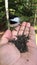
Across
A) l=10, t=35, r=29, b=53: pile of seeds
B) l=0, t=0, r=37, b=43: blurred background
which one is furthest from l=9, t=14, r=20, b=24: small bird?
l=10, t=35, r=29, b=53: pile of seeds

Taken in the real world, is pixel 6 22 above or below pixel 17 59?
below

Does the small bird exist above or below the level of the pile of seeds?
below

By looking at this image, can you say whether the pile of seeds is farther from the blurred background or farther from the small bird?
the small bird

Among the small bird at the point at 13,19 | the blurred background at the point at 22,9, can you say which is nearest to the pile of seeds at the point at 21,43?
the blurred background at the point at 22,9

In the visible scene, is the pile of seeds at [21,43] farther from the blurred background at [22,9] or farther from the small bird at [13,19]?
the small bird at [13,19]

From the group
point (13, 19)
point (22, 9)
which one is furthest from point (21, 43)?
point (22, 9)

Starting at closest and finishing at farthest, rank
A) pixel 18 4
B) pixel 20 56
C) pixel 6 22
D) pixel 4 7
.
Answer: pixel 20 56, pixel 6 22, pixel 4 7, pixel 18 4

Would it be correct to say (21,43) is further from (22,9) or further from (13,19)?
(22,9)

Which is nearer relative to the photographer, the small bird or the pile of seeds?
the pile of seeds

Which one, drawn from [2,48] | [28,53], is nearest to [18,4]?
[28,53]

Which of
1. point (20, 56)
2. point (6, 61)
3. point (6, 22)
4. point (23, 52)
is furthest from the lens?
point (6, 22)

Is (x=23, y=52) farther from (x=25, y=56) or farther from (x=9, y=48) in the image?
(x=9, y=48)
